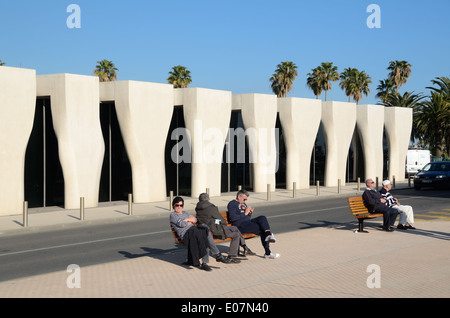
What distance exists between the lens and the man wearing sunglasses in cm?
1145

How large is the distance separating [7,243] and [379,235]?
30.5ft

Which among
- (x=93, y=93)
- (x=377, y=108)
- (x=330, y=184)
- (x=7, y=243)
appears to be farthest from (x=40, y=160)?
(x=377, y=108)

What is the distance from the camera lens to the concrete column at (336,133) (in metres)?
35.7

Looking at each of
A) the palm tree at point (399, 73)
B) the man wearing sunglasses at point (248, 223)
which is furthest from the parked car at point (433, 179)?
the palm tree at point (399, 73)

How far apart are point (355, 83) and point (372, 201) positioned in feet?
225

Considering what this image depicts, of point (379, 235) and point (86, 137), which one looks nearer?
point (379, 235)

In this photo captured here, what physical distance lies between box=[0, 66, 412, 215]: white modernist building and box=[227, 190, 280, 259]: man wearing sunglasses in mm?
11944

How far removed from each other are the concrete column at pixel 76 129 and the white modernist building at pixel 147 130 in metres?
0.04

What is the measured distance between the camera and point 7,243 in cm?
1451

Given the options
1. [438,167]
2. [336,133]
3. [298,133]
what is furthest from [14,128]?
[438,167]

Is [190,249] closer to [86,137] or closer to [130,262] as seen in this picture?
[130,262]

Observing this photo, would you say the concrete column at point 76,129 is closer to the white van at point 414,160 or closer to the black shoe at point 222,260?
the black shoe at point 222,260

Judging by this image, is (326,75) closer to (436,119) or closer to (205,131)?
(436,119)

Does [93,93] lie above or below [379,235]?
above
